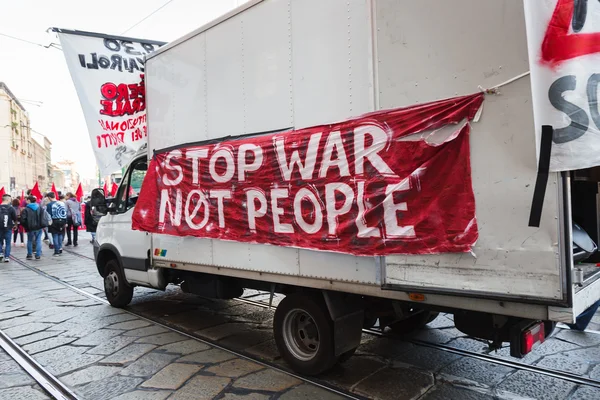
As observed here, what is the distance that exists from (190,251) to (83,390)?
181cm

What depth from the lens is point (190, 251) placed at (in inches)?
199

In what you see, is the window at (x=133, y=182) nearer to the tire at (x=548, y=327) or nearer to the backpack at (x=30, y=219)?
the tire at (x=548, y=327)

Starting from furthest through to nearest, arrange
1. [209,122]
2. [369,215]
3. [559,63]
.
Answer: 1. [209,122]
2. [369,215]
3. [559,63]

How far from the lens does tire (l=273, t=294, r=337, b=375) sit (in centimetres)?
380

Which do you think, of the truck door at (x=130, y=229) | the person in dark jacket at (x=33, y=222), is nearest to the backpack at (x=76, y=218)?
the person in dark jacket at (x=33, y=222)

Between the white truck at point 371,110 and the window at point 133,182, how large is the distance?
59 centimetres

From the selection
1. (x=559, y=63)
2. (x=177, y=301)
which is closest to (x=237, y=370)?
(x=177, y=301)

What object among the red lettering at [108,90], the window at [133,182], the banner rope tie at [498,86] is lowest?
the window at [133,182]

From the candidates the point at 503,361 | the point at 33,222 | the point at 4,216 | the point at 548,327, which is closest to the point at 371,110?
the point at 548,327

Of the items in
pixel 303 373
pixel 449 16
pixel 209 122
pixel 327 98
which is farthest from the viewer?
pixel 209 122

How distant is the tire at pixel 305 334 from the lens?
12.5ft

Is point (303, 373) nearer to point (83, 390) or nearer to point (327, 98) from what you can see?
point (83, 390)

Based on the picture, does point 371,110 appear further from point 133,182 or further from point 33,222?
point 33,222

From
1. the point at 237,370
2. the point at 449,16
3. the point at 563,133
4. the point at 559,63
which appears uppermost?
the point at 449,16
